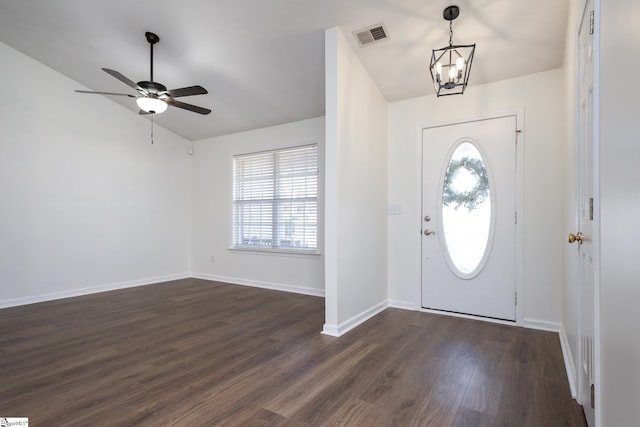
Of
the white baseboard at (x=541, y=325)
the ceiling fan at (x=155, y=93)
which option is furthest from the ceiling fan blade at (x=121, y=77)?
the white baseboard at (x=541, y=325)

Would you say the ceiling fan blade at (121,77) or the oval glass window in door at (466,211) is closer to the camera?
the ceiling fan blade at (121,77)

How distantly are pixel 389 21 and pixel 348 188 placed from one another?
1.52 m

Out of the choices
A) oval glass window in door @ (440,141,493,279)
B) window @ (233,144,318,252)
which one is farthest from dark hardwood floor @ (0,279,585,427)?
window @ (233,144,318,252)

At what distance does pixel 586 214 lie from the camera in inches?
67.7

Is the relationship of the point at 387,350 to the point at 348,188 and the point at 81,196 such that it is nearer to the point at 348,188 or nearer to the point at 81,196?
the point at 348,188

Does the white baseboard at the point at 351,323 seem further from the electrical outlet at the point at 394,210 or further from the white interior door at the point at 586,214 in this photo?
the white interior door at the point at 586,214

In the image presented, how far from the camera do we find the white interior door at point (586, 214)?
156 cm

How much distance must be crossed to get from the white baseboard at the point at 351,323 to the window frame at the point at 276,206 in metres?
1.30

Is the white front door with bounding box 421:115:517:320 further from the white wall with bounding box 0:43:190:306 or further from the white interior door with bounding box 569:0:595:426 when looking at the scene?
the white wall with bounding box 0:43:190:306

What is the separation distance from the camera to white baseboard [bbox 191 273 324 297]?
4738mm

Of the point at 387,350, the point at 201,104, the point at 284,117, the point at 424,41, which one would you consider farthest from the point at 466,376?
the point at 201,104

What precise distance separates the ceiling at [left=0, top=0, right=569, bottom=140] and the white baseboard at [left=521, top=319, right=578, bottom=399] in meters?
2.49

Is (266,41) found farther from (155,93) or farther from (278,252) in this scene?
(278,252)

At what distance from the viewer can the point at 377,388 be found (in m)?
2.09
